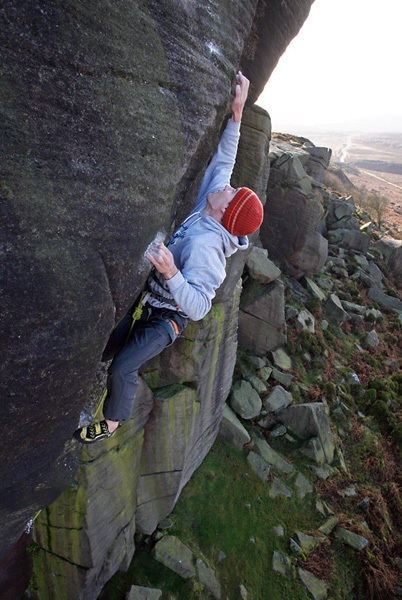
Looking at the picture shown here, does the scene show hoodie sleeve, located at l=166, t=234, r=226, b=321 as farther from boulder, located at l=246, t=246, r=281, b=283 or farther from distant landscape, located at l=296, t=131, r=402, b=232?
distant landscape, located at l=296, t=131, r=402, b=232

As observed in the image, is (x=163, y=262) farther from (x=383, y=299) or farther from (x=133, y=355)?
(x=383, y=299)

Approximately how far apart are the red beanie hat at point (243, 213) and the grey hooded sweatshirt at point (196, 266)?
0.14m

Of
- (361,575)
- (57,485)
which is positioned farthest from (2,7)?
(361,575)

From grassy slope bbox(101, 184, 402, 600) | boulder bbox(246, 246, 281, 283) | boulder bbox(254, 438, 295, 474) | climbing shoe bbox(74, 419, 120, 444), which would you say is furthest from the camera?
boulder bbox(246, 246, 281, 283)

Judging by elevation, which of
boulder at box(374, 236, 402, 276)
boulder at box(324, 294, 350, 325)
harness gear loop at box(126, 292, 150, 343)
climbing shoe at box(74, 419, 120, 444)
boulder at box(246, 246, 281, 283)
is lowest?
boulder at box(324, 294, 350, 325)

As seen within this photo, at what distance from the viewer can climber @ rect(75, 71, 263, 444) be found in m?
5.15

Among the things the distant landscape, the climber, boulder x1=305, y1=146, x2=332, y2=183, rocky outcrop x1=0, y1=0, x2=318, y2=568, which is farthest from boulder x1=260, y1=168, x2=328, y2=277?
the distant landscape

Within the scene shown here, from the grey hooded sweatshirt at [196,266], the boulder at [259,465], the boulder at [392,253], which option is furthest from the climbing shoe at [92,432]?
the boulder at [392,253]

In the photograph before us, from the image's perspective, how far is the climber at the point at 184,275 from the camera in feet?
16.9

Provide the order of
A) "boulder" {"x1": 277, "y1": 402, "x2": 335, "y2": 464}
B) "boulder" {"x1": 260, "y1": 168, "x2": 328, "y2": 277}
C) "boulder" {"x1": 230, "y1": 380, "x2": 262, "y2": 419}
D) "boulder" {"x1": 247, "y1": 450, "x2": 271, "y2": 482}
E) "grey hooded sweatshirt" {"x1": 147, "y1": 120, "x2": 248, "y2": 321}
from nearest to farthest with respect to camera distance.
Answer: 1. "grey hooded sweatshirt" {"x1": 147, "y1": 120, "x2": 248, "y2": 321}
2. "boulder" {"x1": 247, "y1": 450, "x2": 271, "y2": 482}
3. "boulder" {"x1": 230, "y1": 380, "x2": 262, "y2": 419}
4. "boulder" {"x1": 277, "y1": 402, "x2": 335, "y2": 464}
5. "boulder" {"x1": 260, "y1": 168, "x2": 328, "y2": 277}

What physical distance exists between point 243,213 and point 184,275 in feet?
3.93

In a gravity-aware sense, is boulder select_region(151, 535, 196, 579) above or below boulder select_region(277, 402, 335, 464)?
below

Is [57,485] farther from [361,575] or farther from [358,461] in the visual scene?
[358,461]

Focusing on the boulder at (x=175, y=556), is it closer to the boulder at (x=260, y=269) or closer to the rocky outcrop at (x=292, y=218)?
the boulder at (x=260, y=269)
